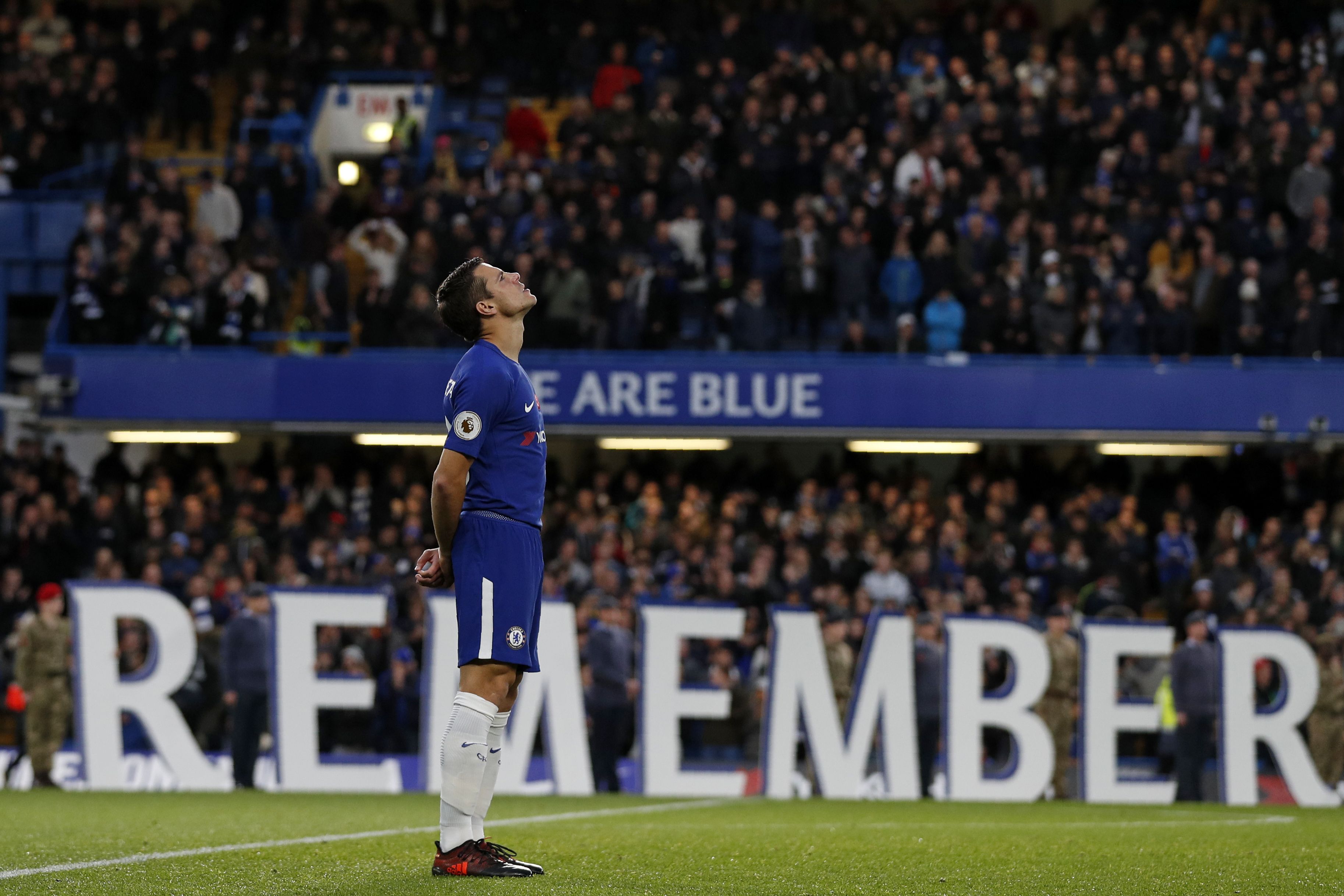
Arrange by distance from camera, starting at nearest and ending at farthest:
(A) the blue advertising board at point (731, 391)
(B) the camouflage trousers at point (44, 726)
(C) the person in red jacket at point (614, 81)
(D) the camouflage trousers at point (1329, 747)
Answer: (D) the camouflage trousers at point (1329, 747) < (B) the camouflage trousers at point (44, 726) < (A) the blue advertising board at point (731, 391) < (C) the person in red jacket at point (614, 81)

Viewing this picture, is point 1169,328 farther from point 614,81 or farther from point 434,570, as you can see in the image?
point 434,570

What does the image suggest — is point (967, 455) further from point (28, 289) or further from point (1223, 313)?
point (28, 289)

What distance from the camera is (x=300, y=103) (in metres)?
24.3

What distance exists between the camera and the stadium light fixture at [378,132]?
23812mm

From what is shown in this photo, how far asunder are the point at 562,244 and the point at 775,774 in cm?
841

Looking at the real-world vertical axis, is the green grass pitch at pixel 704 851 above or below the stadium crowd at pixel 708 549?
below

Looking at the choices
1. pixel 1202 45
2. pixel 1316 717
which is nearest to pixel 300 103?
pixel 1202 45

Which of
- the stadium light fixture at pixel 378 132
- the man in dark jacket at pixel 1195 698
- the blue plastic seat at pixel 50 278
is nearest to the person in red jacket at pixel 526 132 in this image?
the stadium light fixture at pixel 378 132

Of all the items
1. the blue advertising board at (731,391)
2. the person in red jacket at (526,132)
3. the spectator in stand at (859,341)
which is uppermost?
the person in red jacket at (526,132)

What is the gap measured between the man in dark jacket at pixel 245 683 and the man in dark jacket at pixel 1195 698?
754cm

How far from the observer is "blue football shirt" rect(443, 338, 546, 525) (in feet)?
20.0

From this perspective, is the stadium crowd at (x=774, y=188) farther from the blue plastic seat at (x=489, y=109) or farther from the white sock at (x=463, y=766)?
the white sock at (x=463, y=766)

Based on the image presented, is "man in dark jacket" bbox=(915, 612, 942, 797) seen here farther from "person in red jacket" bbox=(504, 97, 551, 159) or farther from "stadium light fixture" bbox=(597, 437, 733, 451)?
"person in red jacket" bbox=(504, 97, 551, 159)

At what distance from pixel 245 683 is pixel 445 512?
9.43 metres
